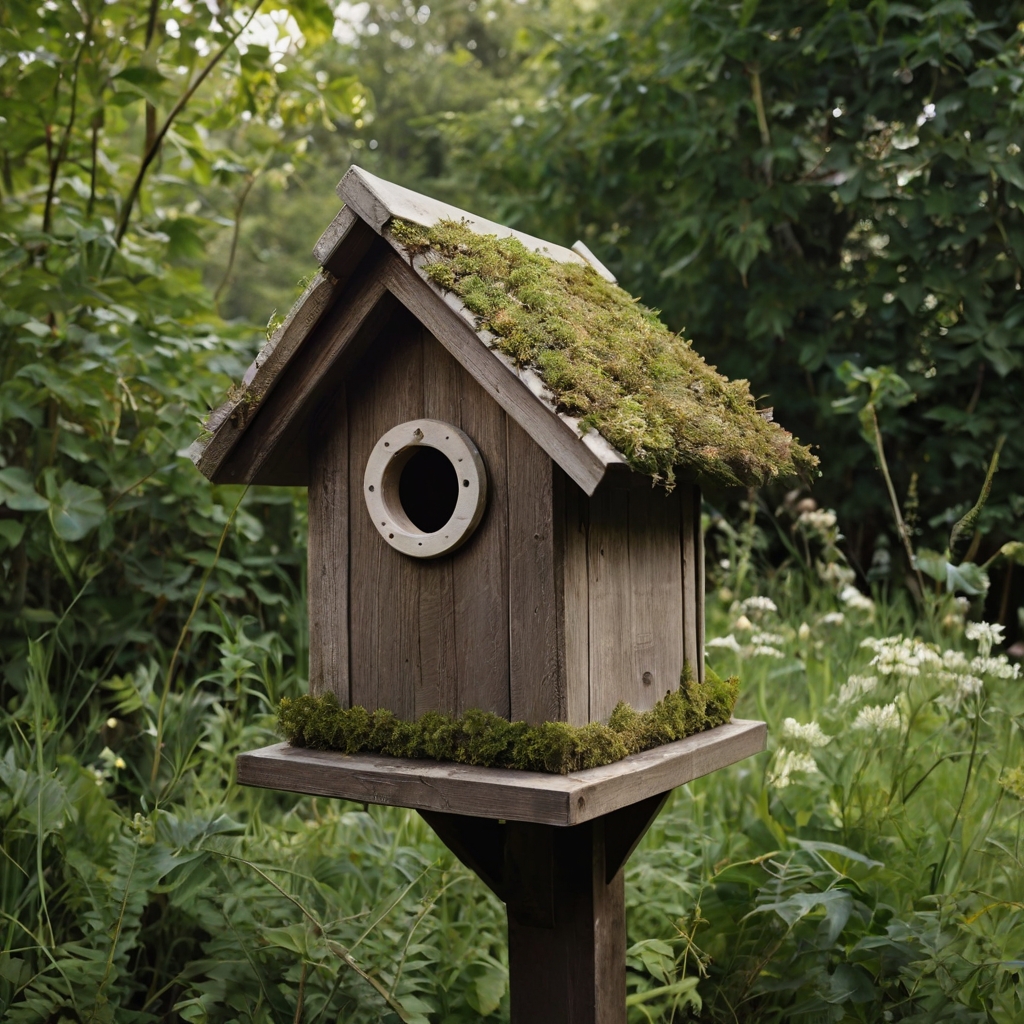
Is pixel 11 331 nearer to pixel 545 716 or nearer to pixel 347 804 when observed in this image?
pixel 347 804

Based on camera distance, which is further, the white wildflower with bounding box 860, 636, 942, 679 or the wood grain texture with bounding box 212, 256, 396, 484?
the white wildflower with bounding box 860, 636, 942, 679

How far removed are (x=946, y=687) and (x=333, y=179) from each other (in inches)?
505

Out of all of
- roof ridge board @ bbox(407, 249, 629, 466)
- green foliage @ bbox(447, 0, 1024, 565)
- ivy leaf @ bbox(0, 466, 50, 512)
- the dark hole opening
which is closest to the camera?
roof ridge board @ bbox(407, 249, 629, 466)

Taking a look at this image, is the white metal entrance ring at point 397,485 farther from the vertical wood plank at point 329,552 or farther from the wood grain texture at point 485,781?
the wood grain texture at point 485,781

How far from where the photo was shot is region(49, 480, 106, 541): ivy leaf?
2977mm

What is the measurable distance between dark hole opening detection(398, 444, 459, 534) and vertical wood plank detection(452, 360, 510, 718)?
333mm

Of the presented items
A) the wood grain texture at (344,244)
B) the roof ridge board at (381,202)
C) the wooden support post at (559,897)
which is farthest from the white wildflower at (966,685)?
the wood grain texture at (344,244)

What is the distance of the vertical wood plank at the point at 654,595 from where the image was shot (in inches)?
75.4

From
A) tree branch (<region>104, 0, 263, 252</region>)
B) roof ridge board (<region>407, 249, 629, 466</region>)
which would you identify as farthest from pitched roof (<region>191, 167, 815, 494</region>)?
tree branch (<region>104, 0, 263, 252</region>)

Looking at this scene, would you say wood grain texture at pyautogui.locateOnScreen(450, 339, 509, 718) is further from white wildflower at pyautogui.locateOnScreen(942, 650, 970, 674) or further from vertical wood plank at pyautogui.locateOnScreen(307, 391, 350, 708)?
white wildflower at pyautogui.locateOnScreen(942, 650, 970, 674)

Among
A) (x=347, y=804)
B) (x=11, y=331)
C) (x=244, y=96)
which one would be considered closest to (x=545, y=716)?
(x=347, y=804)

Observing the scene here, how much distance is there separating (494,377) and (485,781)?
0.66 metres

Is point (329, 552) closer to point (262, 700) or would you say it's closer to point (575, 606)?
point (575, 606)

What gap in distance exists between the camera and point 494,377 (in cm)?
166
